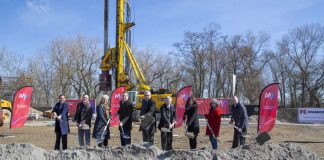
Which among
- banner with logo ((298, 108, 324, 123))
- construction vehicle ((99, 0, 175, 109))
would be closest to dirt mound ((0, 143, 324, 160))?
construction vehicle ((99, 0, 175, 109))

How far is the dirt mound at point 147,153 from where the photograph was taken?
7164 millimetres

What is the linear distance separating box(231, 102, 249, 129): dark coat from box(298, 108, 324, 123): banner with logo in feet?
69.0

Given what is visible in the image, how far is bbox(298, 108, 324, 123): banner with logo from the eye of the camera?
27.7 meters

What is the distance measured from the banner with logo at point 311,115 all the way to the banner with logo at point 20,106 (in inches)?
846

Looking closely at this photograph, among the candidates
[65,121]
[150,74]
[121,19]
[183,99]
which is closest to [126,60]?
[121,19]

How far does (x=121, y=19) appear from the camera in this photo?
85.3 feet

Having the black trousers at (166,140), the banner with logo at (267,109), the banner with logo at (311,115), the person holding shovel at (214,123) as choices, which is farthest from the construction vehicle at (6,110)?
the banner with logo at (311,115)

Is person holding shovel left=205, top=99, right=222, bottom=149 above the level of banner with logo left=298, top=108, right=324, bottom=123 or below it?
above

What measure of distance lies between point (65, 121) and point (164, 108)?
272 centimetres

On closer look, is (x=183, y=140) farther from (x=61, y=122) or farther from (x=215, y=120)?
(x=61, y=122)

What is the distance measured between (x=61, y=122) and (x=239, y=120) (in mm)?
4638

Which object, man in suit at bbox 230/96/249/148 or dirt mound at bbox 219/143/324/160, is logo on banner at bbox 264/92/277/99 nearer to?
man in suit at bbox 230/96/249/148

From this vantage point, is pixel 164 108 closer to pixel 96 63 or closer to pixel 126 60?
pixel 126 60

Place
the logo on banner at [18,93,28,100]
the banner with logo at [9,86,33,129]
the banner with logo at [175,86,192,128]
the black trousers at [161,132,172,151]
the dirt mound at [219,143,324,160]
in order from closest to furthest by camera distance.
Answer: the dirt mound at [219,143,324,160]
the black trousers at [161,132,172,151]
the banner with logo at [9,86,33,129]
the logo on banner at [18,93,28,100]
the banner with logo at [175,86,192,128]
